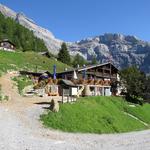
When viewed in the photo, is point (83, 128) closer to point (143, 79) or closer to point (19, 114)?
point (19, 114)

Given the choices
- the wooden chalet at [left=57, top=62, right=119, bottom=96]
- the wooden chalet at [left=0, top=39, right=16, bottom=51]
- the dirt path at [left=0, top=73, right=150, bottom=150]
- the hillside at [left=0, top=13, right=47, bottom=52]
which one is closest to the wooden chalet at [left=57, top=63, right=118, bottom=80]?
the wooden chalet at [left=57, top=62, right=119, bottom=96]

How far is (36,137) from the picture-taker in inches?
1478

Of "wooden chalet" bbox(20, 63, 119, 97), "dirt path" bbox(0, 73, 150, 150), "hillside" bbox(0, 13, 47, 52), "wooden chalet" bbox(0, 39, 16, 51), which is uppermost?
"hillside" bbox(0, 13, 47, 52)

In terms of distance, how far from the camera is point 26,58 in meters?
127

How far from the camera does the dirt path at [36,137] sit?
3385 centimetres

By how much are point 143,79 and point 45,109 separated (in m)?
46.2

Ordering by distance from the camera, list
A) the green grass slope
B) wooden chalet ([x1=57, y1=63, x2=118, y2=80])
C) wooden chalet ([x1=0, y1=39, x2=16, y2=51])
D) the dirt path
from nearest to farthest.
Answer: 1. the dirt path
2. the green grass slope
3. wooden chalet ([x1=57, y1=63, x2=118, y2=80])
4. wooden chalet ([x1=0, y1=39, x2=16, y2=51])

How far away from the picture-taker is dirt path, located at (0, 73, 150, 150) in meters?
33.8

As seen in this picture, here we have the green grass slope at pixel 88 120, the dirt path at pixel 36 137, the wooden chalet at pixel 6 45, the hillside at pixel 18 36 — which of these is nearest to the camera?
the dirt path at pixel 36 137

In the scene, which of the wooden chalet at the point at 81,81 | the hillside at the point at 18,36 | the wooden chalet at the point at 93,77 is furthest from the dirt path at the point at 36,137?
the hillside at the point at 18,36

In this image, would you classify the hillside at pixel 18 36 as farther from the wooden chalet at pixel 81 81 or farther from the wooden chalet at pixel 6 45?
the wooden chalet at pixel 81 81

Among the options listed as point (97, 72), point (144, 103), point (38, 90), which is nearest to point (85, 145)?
point (38, 90)

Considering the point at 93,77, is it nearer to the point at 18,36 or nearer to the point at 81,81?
the point at 81,81

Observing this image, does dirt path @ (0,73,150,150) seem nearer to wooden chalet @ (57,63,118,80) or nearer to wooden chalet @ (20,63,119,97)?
wooden chalet @ (20,63,119,97)
